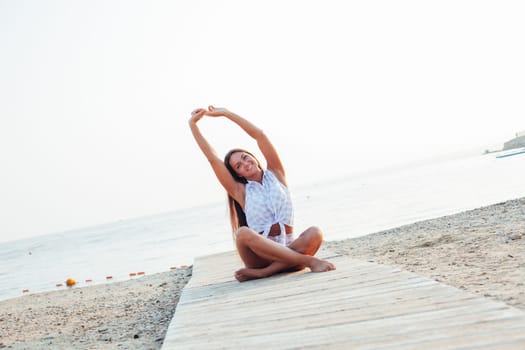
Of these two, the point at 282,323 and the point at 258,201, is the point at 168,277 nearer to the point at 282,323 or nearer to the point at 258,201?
the point at 258,201

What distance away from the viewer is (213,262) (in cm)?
916

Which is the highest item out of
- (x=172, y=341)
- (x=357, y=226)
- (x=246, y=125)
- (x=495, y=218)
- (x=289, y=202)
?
(x=246, y=125)

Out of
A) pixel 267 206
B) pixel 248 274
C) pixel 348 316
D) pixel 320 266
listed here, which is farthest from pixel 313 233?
pixel 348 316

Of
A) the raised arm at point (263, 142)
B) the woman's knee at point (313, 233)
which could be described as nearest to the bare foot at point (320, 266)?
the woman's knee at point (313, 233)

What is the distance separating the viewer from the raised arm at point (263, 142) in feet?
18.6

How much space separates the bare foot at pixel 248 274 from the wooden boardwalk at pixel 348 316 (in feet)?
0.94

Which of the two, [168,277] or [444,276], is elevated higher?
[444,276]

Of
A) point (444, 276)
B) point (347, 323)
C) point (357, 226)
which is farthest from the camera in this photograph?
point (357, 226)

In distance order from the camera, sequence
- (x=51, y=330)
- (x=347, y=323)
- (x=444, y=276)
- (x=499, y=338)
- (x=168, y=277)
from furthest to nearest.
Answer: (x=168, y=277), (x=51, y=330), (x=444, y=276), (x=347, y=323), (x=499, y=338)

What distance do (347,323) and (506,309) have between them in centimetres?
86

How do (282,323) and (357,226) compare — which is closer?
(282,323)

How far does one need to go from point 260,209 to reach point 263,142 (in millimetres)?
729

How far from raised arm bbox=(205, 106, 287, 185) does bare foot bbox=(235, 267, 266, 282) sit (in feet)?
3.18

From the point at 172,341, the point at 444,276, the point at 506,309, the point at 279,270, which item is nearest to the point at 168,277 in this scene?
the point at 279,270
